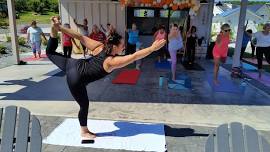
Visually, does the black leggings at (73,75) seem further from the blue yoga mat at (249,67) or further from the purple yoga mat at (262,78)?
the blue yoga mat at (249,67)

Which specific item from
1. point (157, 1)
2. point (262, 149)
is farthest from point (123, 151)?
point (157, 1)

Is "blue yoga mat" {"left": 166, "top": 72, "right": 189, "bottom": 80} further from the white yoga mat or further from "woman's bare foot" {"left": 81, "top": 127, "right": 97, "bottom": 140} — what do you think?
"woman's bare foot" {"left": 81, "top": 127, "right": 97, "bottom": 140}

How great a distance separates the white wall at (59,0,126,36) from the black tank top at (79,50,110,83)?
31.2ft

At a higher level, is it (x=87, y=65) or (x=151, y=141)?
(x=87, y=65)

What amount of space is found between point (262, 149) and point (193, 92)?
5.03 meters

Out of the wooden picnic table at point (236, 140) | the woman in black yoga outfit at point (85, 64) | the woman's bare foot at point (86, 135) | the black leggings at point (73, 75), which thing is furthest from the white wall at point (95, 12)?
the wooden picnic table at point (236, 140)

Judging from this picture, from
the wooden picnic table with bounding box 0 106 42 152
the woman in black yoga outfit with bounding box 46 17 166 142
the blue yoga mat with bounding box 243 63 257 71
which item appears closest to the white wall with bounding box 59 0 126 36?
the blue yoga mat with bounding box 243 63 257 71

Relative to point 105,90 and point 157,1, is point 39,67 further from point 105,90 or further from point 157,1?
point 157,1

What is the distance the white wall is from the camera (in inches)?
537

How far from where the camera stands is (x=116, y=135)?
5.02 m

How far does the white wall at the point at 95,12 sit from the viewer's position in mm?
13648

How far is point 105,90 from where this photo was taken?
7.83 meters

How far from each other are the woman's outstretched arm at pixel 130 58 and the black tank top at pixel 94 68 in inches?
4.3

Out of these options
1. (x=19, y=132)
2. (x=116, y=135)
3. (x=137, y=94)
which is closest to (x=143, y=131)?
(x=116, y=135)
